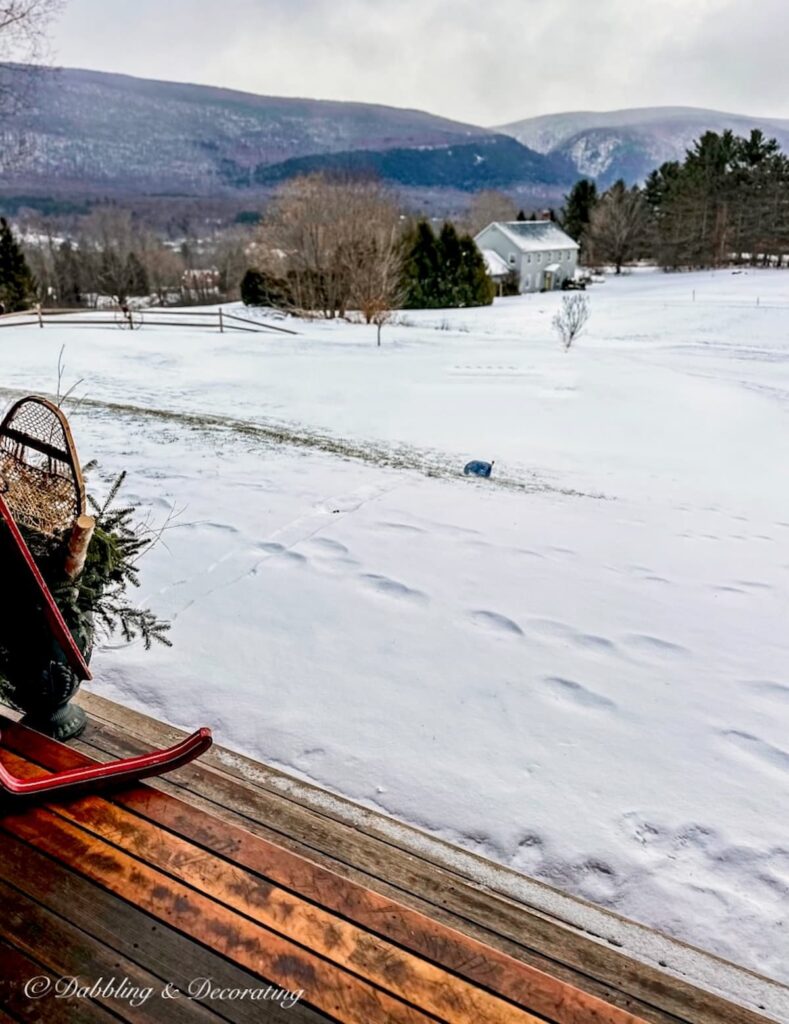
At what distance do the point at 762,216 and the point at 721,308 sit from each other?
2416 cm

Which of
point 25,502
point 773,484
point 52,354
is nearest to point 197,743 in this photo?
point 25,502

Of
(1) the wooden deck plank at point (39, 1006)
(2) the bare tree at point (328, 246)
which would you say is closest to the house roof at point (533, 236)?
(2) the bare tree at point (328, 246)

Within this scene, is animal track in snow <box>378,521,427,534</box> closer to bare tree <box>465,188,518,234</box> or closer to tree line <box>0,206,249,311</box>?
tree line <box>0,206,249,311</box>

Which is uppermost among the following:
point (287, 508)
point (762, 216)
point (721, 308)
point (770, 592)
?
point (762, 216)

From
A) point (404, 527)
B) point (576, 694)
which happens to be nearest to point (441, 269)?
point (404, 527)

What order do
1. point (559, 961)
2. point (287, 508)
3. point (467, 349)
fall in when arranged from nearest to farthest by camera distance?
point (559, 961), point (287, 508), point (467, 349)

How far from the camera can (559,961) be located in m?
1.47

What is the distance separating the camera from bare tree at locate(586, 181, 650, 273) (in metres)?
47.4

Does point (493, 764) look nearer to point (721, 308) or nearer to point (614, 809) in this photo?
point (614, 809)

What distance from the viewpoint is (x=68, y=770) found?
5.64ft

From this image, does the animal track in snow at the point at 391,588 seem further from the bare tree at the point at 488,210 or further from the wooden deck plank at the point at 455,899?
the bare tree at the point at 488,210

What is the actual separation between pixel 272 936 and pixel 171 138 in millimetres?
200579

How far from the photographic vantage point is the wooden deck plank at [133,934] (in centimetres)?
119

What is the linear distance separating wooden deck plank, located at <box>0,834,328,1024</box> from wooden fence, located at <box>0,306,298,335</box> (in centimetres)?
1869
